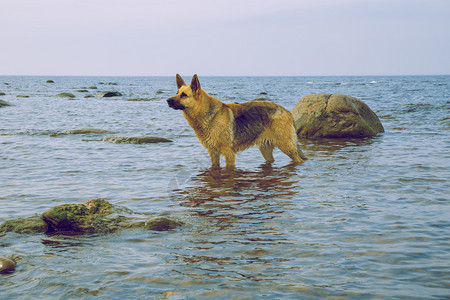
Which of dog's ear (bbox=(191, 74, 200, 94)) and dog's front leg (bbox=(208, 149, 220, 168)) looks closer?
dog's ear (bbox=(191, 74, 200, 94))

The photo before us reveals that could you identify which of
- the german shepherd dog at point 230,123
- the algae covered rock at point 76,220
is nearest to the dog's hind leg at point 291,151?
the german shepherd dog at point 230,123

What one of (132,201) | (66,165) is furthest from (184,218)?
(66,165)

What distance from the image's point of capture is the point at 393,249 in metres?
5.50

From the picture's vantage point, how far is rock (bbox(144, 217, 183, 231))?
641cm

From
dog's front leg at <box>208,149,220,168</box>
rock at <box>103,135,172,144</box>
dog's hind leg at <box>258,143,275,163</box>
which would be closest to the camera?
dog's front leg at <box>208,149,220,168</box>

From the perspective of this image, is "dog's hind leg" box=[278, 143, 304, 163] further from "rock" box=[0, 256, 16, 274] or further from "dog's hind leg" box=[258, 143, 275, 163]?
"rock" box=[0, 256, 16, 274]

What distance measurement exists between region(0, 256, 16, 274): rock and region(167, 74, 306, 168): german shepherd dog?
19.5 feet

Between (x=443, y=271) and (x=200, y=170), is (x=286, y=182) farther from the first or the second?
(x=443, y=271)

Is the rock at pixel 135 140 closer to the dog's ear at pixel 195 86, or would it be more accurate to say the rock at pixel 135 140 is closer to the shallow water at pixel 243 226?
the shallow water at pixel 243 226

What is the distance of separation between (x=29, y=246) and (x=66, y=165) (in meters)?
6.23

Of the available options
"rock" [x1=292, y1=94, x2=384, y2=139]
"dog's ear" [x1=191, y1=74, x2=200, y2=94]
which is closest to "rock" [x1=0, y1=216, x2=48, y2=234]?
"dog's ear" [x1=191, y1=74, x2=200, y2=94]

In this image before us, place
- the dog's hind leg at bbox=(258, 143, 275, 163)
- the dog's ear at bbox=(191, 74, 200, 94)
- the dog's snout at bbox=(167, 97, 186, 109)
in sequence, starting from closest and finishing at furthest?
1. the dog's snout at bbox=(167, 97, 186, 109)
2. the dog's ear at bbox=(191, 74, 200, 94)
3. the dog's hind leg at bbox=(258, 143, 275, 163)

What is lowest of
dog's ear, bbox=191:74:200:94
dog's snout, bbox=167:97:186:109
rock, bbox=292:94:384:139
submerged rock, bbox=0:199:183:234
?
submerged rock, bbox=0:199:183:234

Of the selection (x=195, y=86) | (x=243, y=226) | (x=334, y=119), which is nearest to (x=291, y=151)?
(x=195, y=86)
